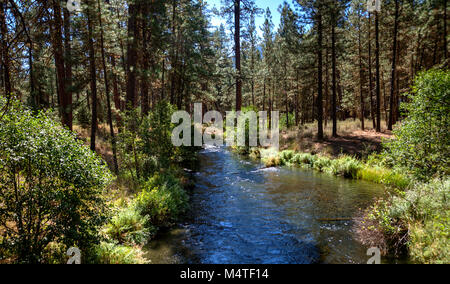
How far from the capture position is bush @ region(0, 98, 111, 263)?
12.7 feet

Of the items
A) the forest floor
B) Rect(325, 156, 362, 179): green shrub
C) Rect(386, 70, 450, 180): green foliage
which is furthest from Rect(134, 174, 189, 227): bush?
the forest floor

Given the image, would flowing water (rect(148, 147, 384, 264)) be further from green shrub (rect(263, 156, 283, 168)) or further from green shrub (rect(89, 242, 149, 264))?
green shrub (rect(263, 156, 283, 168))

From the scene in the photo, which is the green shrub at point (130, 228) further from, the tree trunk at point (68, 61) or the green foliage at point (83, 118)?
the green foliage at point (83, 118)

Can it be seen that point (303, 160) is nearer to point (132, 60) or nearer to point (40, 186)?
point (132, 60)

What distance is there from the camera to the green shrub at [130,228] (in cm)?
612

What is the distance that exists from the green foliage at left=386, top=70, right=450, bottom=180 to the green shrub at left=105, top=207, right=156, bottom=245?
7.70m

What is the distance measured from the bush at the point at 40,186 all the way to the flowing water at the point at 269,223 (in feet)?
7.31

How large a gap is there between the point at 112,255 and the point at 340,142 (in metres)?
17.6

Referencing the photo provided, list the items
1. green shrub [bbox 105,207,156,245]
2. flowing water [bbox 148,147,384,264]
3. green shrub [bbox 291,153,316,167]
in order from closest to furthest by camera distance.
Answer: flowing water [bbox 148,147,384,264]
green shrub [bbox 105,207,156,245]
green shrub [bbox 291,153,316,167]

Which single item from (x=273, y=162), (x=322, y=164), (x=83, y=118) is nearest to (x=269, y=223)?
(x=322, y=164)

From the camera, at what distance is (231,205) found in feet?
30.7
